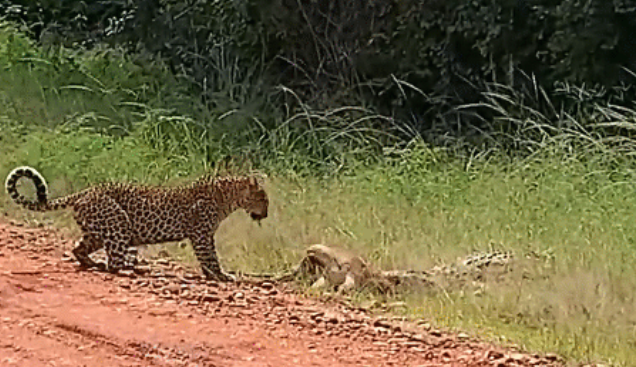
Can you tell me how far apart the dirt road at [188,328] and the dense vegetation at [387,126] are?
389mm

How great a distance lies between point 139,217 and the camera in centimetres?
651

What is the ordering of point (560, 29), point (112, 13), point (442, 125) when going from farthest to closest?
point (112, 13) < point (442, 125) < point (560, 29)

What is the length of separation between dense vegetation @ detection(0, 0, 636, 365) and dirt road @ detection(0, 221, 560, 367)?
0.39 metres

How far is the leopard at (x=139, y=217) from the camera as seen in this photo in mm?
6480

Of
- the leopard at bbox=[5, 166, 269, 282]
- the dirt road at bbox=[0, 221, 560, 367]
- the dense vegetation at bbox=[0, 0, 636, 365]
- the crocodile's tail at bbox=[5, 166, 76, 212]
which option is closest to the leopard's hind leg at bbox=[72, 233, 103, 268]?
the leopard at bbox=[5, 166, 269, 282]

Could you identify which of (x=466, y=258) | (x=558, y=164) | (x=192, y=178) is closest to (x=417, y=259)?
(x=466, y=258)

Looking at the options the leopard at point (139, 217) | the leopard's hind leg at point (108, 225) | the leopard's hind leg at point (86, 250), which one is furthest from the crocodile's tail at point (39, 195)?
the leopard's hind leg at point (86, 250)

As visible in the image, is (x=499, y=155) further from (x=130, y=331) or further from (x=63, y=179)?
(x=130, y=331)

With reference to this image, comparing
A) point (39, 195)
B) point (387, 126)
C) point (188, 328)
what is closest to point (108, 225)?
point (39, 195)

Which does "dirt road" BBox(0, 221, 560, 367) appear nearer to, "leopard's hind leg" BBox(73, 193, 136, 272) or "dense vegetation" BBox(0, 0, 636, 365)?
"leopard's hind leg" BBox(73, 193, 136, 272)

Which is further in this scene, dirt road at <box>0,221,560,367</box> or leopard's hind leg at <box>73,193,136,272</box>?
leopard's hind leg at <box>73,193,136,272</box>

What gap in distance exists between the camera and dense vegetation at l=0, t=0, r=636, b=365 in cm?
670

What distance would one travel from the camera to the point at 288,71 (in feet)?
41.5

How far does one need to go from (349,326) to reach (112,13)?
9261 millimetres
